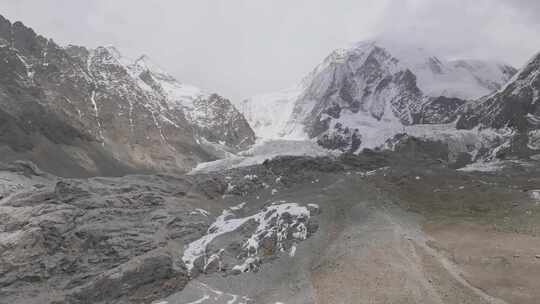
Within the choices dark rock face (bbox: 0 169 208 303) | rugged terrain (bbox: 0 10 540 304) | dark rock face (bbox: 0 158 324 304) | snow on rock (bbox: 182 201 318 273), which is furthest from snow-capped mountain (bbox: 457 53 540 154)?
dark rock face (bbox: 0 169 208 303)

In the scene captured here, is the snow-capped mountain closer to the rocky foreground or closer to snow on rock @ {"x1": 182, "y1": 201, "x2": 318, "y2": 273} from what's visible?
the rocky foreground

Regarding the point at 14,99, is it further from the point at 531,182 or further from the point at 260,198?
the point at 531,182

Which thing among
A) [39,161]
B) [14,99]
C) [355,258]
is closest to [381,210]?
[355,258]

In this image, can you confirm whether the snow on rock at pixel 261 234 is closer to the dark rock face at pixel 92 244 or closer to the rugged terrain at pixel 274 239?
the rugged terrain at pixel 274 239

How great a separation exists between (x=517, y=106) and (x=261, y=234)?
480 feet

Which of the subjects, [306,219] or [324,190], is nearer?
[306,219]

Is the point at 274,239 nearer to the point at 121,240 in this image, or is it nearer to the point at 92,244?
the point at 121,240

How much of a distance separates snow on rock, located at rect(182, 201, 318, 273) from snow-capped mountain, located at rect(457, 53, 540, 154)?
111m

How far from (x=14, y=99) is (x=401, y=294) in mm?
178725

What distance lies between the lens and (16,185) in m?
78.8

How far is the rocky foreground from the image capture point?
1585 inches

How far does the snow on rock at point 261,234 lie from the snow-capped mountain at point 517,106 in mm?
111415

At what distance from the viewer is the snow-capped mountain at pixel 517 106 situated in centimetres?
16575

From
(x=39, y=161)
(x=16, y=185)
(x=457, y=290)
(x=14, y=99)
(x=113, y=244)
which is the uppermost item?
(x=14, y=99)
